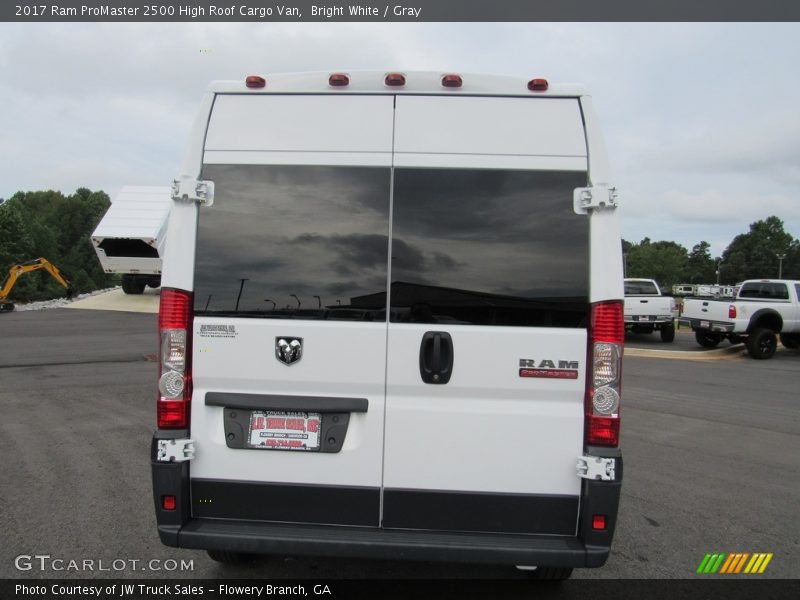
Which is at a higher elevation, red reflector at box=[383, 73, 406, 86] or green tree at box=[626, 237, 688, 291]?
green tree at box=[626, 237, 688, 291]

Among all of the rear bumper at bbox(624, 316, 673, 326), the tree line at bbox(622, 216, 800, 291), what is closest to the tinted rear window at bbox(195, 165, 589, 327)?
the rear bumper at bbox(624, 316, 673, 326)

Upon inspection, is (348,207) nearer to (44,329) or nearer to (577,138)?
(577,138)

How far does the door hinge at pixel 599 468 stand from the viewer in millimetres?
2529

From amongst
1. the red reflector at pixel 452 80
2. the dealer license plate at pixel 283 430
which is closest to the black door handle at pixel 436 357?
the dealer license plate at pixel 283 430

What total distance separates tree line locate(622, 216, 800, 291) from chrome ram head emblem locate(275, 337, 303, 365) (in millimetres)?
103527

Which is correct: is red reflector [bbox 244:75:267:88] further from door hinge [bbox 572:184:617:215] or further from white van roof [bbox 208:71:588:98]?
door hinge [bbox 572:184:617:215]

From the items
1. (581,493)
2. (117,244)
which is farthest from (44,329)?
(581,493)

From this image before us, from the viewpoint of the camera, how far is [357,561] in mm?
3438

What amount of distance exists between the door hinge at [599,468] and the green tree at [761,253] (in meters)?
119

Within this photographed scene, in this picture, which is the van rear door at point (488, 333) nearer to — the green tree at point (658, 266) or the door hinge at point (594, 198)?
the door hinge at point (594, 198)

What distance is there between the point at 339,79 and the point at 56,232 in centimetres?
9498

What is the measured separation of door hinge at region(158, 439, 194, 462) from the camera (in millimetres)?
2621

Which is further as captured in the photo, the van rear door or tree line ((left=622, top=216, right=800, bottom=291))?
tree line ((left=622, top=216, right=800, bottom=291))

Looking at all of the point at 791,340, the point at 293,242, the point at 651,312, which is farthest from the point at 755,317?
the point at 293,242
